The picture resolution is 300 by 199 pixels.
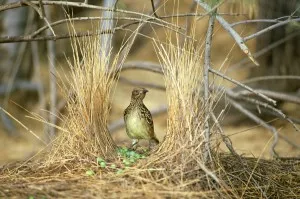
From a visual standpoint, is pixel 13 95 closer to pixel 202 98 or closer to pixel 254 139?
pixel 254 139

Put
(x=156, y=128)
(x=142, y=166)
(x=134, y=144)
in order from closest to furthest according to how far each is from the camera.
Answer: (x=142, y=166) < (x=134, y=144) < (x=156, y=128)

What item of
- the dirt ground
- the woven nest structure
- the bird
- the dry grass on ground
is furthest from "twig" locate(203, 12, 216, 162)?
the dirt ground

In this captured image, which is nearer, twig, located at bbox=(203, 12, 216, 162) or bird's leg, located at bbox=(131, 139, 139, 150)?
twig, located at bbox=(203, 12, 216, 162)

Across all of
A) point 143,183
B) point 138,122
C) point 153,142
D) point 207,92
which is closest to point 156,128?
point 153,142

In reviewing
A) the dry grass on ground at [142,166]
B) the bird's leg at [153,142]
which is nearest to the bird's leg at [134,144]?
the bird's leg at [153,142]

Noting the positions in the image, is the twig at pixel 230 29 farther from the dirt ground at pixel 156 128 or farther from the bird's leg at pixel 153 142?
the dirt ground at pixel 156 128

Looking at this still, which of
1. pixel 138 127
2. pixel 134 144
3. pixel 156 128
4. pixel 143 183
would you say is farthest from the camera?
pixel 156 128

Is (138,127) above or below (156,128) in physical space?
above

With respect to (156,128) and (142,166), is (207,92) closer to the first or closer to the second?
(142,166)

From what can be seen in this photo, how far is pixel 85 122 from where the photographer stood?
4.71 meters

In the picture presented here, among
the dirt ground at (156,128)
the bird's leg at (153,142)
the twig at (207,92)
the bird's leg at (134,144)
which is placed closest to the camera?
the twig at (207,92)

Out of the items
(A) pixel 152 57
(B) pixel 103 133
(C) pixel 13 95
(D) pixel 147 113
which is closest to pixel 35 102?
(C) pixel 13 95

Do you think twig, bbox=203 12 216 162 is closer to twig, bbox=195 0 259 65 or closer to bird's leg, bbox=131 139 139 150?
twig, bbox=195 0 259 65

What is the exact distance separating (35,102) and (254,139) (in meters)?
3.40
